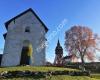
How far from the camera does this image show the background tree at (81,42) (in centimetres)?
6569

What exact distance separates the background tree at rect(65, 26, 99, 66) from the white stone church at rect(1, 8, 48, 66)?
25.6m

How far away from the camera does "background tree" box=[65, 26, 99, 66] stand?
6569 centimetres

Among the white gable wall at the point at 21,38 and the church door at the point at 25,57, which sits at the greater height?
the white gable wall at the point at 21,38

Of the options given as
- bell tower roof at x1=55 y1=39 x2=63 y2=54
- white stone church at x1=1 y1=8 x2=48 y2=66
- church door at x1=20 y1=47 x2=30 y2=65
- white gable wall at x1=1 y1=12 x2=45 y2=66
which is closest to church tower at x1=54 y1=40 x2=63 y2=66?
bell tower roof at x1=55 y1=39 x2=63 y2=54

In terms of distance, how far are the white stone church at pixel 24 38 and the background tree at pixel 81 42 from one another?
25.6 m

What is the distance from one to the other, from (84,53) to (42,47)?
95.0 ft

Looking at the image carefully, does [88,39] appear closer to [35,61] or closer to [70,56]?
[70,56]

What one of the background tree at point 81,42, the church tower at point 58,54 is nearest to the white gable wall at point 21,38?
the church tower at point 58,54

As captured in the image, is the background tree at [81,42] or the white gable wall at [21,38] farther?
the background tree at [81,42]

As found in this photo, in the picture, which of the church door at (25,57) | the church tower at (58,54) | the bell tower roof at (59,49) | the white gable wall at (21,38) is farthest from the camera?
the bell tower roof at (59,49)

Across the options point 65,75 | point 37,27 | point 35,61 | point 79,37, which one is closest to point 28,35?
point 37,27

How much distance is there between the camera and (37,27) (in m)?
41.3

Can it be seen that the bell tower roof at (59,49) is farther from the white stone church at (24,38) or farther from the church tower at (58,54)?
the white stone church at (24,38)

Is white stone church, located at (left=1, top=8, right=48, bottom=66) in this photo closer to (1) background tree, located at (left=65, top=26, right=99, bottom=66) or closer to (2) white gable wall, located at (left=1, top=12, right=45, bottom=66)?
(2) white gable wall, located at (left=1, top=12, right=45, bottom=66)
